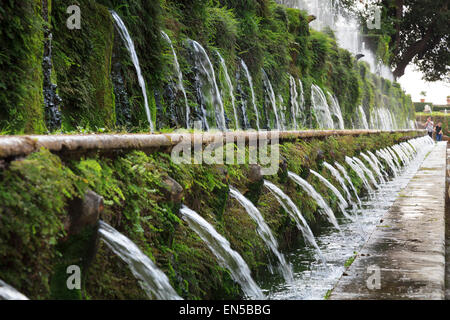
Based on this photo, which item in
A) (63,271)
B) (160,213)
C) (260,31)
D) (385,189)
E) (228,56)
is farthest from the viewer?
(260,31)

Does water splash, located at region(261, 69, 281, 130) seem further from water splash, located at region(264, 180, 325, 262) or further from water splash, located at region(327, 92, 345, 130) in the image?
water splash, located at region(264, 180, 325, 262)

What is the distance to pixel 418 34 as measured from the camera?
4306cm

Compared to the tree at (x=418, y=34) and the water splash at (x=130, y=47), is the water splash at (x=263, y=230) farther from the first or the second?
the tree at (x=418, y=34)

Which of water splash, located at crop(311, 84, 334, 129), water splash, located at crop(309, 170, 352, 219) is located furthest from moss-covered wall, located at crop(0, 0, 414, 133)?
water splash, located at crop(309, 170, 352, 219)

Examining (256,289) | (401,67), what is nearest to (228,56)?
(256,289)

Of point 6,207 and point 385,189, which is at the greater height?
point 6,207

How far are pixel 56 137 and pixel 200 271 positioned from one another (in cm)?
149

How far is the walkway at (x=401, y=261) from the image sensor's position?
326 cm

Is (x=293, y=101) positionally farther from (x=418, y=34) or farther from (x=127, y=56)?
(x=418, y=34)

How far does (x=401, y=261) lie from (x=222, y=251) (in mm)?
1172

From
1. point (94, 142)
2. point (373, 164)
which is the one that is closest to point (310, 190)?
point (94, 142)

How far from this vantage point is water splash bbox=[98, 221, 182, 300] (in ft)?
8.99

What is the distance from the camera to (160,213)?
3.31m
